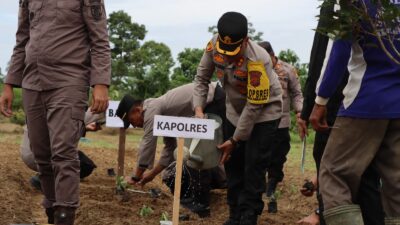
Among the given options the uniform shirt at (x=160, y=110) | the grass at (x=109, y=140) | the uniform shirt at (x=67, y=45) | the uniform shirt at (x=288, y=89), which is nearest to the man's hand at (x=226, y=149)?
the uniform shirt at (x=160, y=110)

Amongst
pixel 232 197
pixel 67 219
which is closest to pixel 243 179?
pixel 232 197

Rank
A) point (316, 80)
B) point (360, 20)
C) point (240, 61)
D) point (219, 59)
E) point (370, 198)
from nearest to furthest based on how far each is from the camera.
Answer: point (360, 20)
point (370, 198)
point (316, 80)
point (240, 61)
point (219, 59)

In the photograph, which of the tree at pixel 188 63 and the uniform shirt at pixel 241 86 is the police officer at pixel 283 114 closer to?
the uniform shirt at pixel 241 86

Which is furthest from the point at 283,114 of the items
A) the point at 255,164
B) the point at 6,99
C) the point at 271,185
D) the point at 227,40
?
the point at 6,99

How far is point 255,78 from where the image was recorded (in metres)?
5.31

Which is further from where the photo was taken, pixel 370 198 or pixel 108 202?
pixel 108 202

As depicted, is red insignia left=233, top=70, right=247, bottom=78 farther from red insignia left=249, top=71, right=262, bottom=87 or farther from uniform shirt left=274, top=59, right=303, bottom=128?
uniform shirt left=274, top=59, right=303, bottom=128

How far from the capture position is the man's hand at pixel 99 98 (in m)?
4.59

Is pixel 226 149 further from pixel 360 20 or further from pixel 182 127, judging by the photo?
pixel 360 20

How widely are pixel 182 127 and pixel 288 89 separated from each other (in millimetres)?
3568

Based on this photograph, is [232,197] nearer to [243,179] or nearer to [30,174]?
[243,179]

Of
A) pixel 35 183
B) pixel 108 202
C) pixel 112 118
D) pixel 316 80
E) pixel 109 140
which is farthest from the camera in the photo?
pixel 109 140

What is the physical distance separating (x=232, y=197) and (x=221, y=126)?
631 mm

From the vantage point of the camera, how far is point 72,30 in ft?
15.3
